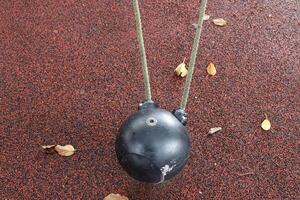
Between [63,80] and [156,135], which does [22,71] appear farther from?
[156,135]

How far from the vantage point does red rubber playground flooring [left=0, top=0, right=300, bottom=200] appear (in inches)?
59.8

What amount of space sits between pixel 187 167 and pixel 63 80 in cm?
63

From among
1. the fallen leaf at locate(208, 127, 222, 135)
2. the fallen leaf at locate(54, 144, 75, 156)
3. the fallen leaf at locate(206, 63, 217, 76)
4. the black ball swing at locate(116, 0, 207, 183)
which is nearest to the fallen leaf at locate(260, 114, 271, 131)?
the fallen leaf at locate(208, 127, 222, 135)

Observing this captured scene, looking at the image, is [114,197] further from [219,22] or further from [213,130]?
[219,22]

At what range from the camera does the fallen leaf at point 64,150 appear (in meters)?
1.57

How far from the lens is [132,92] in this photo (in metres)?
1.76

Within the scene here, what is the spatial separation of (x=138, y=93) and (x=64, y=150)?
15.0 inches

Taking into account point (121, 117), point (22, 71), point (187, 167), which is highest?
point (22, 71)

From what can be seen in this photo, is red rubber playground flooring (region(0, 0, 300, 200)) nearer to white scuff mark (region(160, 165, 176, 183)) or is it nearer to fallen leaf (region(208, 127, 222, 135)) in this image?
fallen leaf (region(208, 127, 222, 135))

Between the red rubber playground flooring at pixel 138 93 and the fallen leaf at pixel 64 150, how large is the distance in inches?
0.8

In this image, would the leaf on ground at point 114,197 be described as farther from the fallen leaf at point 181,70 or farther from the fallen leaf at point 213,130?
the fallen leaf at point 181,70

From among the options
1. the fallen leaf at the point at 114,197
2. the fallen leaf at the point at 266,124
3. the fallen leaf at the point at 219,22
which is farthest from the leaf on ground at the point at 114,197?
the fallen leaf at the point at 219,22

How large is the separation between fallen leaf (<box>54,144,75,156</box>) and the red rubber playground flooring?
0.8 inches

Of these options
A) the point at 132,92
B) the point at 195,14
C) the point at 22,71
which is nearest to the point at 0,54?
the point at 22,71
